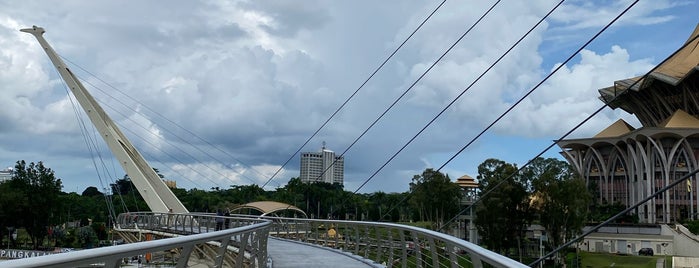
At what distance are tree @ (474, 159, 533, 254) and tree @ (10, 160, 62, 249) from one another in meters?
43.1

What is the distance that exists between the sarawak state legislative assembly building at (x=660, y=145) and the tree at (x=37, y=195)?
68.1 m

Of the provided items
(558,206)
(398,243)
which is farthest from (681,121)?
(398,243)

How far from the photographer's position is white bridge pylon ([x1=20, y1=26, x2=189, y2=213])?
160 ft

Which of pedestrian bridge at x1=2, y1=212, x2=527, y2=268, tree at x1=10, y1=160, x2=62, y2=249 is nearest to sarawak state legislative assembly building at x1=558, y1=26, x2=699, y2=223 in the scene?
tree at x1=10, y1=160, x2=62, y2=249

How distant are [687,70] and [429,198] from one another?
143ft

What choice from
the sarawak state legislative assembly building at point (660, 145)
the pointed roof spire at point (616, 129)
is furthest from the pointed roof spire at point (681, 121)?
the pointed roof spire at point (616, 129)

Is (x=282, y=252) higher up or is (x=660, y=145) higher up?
(x=660, y=145)

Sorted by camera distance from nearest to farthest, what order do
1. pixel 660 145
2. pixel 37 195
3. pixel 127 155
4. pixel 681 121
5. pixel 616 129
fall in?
pixel 127 155 → pixel 37 195 → pixel 681 121 → pixel 660 145 → pixel 616 129

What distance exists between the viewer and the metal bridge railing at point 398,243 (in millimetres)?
4879

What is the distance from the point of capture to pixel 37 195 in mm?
71188

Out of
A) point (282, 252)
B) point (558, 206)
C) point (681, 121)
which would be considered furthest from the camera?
point (681, 121)

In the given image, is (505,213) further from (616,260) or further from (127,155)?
(127,155)

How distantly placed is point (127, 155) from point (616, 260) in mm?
41729

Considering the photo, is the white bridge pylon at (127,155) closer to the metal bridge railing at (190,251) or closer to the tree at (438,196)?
the tree at (438,196)
